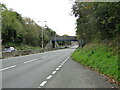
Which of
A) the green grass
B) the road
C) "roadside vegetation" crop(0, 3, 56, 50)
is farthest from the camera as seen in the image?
"roadside vegetation" crop(0, 3, 56, 50)

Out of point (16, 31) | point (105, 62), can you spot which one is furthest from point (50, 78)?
point (16, 31)

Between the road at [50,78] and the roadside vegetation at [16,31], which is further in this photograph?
the roadside vegetation at [16,31]

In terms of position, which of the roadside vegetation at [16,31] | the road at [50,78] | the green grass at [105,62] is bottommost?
the road at [50,78]

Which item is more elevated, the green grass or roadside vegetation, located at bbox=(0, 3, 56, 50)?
roadside vegetation, located at bbox=(0, 3, 56, 50)

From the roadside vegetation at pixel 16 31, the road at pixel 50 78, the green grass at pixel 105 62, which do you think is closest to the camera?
the road at pixel 50 78

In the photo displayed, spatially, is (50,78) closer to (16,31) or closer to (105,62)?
(105,62)

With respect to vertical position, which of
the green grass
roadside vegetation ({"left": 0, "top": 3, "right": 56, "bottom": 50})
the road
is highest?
roadside vegetation ({"left": 0, "top": 3, "right": 56, "bottom": 50})

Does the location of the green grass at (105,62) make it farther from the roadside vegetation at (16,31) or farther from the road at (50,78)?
the roadside vegetation at (16,31)

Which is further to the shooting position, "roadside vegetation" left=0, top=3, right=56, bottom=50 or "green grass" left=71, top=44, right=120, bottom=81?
"roadside vegetation" left=0, top=3, right=56, bottom=50

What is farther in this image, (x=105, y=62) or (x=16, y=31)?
(x=16, y=31)

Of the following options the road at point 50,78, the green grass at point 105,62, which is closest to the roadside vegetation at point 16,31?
the green grass at point 105,62

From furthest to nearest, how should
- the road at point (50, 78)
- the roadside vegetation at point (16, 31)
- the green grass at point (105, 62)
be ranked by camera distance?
the roadside vegetation at point (16, 31) → the green grass at point (105, 62) → the road at point (50, 78)

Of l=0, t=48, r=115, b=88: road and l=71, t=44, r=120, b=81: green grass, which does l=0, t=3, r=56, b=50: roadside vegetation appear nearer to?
l=71, t=44, r=120, b=81: green grass

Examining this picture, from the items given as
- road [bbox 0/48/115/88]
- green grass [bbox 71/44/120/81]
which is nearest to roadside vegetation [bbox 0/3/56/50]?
green grass [bbox 71/44/120/81]
